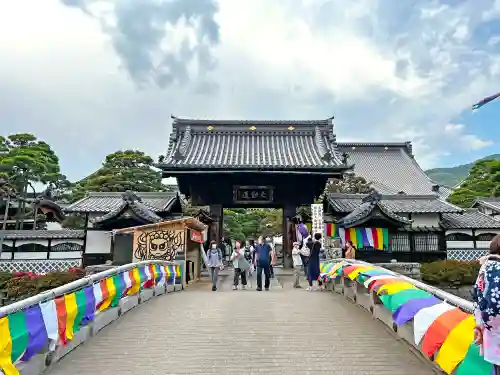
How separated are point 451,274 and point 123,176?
25.5 m

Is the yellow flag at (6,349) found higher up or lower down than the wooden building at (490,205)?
lower down

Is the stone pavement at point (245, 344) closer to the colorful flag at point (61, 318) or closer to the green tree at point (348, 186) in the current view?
the colorful flag at point (61, 318)

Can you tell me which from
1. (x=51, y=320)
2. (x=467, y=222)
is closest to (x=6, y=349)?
(x=51, y=320)

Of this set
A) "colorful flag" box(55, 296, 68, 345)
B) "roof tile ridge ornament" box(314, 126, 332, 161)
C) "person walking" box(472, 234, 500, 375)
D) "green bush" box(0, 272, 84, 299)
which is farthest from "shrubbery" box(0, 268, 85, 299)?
"person walking" box(472, 234, 500, 375)

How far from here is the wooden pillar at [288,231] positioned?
65.5 feet

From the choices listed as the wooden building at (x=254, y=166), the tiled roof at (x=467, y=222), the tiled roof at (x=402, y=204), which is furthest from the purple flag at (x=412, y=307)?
the tiled roof at (x=467, y=222)

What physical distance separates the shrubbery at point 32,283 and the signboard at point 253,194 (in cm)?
813

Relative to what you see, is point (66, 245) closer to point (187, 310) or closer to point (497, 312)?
point (187, 310)

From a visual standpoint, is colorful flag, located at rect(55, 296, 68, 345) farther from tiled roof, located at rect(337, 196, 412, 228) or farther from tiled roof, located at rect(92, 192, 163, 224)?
tiled roof, located at rect(337, 196, 412, 228)

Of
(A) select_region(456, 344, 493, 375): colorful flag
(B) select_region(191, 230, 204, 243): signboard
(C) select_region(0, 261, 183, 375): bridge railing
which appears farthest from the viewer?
(B) select_region(191, 230, 204, 243): signboard

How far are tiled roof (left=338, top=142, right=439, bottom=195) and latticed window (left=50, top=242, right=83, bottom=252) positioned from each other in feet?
105

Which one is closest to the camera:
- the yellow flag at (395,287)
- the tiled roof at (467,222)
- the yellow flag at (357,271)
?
the yellow flag at (395,287)

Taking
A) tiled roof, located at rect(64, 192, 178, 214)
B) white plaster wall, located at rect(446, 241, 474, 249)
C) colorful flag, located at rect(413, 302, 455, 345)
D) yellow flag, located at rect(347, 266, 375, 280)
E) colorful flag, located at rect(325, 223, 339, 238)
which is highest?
tiled roof, located at rect(64, 192, 178, 214)

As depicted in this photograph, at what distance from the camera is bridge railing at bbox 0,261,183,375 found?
14.5ft
